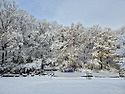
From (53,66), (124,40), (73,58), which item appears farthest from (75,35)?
(124,40)

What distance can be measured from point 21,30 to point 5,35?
425 centimetres

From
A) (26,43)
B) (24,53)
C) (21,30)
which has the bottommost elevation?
(24,53)

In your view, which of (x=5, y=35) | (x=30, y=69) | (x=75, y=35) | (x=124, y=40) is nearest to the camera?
(x=124, y=40)

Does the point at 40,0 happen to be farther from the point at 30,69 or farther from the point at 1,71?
the point at 1,71

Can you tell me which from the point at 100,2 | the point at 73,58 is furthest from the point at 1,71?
the point at 100,2

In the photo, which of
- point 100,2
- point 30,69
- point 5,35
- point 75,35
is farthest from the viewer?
point 75,35

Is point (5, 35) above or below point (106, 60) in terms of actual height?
above

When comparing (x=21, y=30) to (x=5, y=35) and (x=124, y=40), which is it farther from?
(x=124, y=40)

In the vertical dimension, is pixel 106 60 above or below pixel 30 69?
above

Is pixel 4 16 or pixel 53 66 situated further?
pixel 53 66

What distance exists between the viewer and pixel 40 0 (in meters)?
13.5

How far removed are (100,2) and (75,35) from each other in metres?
8.17

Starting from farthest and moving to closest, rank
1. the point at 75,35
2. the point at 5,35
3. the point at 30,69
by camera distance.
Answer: the point at 75,35
the point at 30,69
the point at 5,35

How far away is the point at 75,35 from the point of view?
20469 mm
